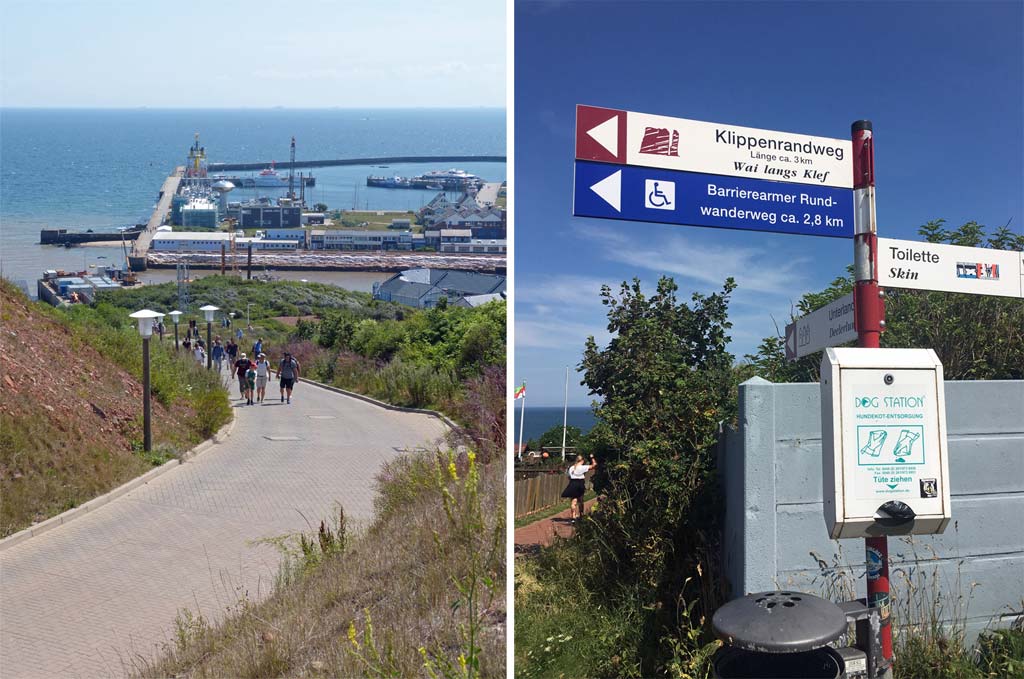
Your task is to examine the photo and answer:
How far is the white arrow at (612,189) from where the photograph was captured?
3047 mm

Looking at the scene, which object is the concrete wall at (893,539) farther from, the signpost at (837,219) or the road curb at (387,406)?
the road curb at (387,406)

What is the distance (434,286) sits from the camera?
915 inches

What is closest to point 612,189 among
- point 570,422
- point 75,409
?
point 75,409

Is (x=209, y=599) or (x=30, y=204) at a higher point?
(x=30, y=204)

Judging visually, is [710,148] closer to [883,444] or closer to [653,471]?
[883,444]

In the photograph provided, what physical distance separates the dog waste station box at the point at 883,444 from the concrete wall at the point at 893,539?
1177 millimetres

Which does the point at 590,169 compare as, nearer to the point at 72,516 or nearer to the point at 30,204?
the point at 72,516

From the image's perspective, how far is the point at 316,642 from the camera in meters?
3.92

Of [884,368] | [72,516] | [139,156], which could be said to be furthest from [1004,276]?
[139,156]

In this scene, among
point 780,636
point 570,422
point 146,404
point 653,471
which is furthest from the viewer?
point 570,422

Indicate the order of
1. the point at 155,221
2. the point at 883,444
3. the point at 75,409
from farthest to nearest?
the point at 155,221
the point at 75,409
the point at 883,444

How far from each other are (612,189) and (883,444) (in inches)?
49.4

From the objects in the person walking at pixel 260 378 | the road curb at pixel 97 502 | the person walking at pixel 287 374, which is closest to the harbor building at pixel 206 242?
the person walking at pixel 260 378

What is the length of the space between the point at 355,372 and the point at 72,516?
48.2 ft
